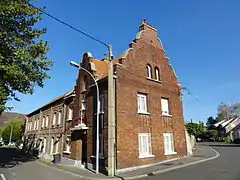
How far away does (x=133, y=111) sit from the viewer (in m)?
16.6

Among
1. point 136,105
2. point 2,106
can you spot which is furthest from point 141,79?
point 2,106

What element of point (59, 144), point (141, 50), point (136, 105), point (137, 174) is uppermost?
point (141, 50)

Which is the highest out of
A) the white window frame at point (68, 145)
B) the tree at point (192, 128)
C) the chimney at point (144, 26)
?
the chimney at point (144, 26)

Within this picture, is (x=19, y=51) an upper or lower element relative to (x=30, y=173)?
upper

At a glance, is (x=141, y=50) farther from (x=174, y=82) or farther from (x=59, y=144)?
(x=59, y=144)

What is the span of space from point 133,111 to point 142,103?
170cm

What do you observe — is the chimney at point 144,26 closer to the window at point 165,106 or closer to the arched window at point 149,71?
the arched window at point 149,71

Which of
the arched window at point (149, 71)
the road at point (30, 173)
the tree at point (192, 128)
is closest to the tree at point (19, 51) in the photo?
the road at point (30, 173)

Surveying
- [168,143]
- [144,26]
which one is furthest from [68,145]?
[144,26]

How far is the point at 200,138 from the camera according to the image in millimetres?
60688

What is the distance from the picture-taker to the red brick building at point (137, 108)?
1576cm

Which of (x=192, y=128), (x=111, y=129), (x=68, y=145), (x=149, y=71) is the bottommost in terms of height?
(x=68, y=145)

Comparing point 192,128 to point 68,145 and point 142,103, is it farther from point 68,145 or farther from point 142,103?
point 68,145

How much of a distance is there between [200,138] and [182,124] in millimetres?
44496
